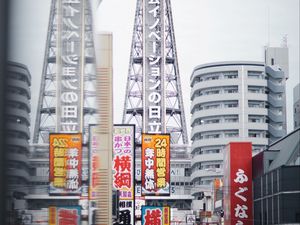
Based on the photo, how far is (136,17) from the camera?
59156 mm

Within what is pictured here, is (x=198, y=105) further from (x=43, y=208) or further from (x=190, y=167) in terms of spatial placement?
(x=43, y=208)

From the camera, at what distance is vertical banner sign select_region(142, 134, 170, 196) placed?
31312 millimetres

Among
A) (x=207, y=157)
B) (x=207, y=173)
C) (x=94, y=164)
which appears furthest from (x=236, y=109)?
(x=94, y=164)

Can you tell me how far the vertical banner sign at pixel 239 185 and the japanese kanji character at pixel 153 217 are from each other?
9.13ft

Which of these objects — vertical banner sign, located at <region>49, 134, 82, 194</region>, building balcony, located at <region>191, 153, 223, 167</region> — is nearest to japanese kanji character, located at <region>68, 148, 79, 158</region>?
vertical banner sign, located at <region>49, 134, 82, 194</region>

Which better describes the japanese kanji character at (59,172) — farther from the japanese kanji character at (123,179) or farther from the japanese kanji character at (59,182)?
the japanese kanji character at (123,179)

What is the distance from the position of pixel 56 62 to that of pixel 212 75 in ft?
200

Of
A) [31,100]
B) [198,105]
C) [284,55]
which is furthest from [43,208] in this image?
[284,55]

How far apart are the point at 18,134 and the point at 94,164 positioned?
0.40 m

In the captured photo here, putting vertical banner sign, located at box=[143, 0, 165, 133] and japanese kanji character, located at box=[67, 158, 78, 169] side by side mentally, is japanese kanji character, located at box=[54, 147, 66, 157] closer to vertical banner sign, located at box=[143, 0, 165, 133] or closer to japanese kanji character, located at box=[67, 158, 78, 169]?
japanese kanji character, located at box=[67, 158, 78, 169]

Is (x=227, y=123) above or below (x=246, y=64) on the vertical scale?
below

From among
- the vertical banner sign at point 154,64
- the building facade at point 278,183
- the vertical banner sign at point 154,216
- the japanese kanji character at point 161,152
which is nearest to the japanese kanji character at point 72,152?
the building facade at point 278,183

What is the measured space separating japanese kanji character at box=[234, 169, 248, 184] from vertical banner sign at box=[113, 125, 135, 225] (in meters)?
4.30

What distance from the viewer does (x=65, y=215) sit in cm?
187
